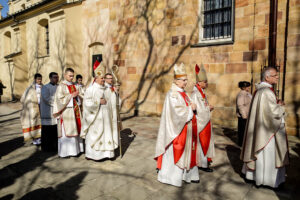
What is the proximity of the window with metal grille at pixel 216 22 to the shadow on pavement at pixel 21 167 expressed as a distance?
645 cm

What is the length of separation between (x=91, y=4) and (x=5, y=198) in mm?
11671

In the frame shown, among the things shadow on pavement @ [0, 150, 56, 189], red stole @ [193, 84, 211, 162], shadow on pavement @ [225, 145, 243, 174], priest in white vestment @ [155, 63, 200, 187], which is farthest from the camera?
shadow on pavement @ [225, 145, 243, 174]

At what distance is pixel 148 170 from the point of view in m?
4.63

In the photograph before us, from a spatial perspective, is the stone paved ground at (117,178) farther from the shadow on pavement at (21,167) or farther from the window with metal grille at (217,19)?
the window with metal grille at (217,19)

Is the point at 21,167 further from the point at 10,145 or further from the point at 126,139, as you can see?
the point at 126,139

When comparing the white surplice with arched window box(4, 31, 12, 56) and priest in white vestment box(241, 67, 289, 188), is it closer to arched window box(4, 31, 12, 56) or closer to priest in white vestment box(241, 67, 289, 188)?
priest in white vestment box(241, 67, 289, 188)

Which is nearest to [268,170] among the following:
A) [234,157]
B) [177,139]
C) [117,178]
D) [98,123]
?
[177,139]

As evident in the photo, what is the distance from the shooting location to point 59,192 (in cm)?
373

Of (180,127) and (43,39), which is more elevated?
(43,39)

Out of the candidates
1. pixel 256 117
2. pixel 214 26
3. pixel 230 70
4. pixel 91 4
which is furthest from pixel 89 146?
A: pixel 91 4

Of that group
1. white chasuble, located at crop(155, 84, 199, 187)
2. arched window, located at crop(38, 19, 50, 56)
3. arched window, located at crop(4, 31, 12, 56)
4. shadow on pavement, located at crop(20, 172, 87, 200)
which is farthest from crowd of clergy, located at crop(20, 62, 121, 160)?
arched window, located at crop(4, 31, 12, 56)

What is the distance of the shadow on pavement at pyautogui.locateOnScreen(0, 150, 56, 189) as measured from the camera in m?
4.23

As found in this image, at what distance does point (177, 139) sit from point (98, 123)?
1.97 m

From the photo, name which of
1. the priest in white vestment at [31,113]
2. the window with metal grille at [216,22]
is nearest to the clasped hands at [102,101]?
the priest in white vestment at [31,113]
